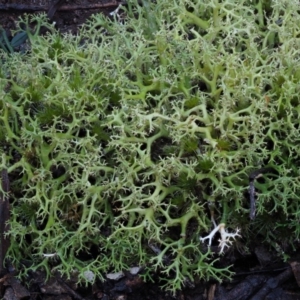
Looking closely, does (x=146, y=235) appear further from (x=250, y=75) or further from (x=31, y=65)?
(x=31, y=65)

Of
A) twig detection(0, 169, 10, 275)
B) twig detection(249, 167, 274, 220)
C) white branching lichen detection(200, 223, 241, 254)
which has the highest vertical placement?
twig detection(249, 167, 274, 220)

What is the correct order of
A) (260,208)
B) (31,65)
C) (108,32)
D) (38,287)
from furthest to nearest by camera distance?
(108,32), (31,65), (38,287), (260,208)

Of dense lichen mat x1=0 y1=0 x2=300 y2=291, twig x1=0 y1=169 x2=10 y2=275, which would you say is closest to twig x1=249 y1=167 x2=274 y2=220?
dense lichen mat x1=0 y1=0 x2=300 y2=291

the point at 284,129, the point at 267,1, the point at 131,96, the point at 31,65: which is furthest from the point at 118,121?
the point at 267,1

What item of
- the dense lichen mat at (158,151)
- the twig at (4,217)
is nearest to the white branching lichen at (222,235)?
the dense lichen mat at (158,151)

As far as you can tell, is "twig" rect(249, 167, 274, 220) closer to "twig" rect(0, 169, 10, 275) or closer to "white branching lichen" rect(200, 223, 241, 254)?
"white branching lichen" rect(200, 223, 241, 254)

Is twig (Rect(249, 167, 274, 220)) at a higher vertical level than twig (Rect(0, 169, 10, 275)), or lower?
higher

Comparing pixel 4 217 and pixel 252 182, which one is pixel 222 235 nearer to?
pixel 252 182

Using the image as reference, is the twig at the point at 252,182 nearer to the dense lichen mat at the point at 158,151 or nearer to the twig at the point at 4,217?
the dense lichen mat at the point at 158,151
